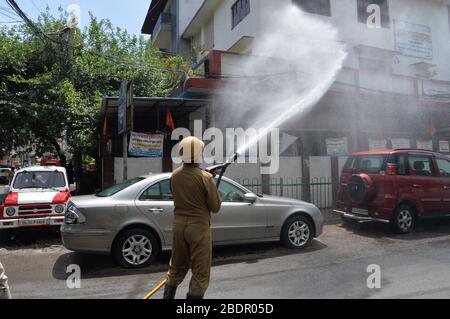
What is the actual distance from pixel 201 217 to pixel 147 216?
2425mm

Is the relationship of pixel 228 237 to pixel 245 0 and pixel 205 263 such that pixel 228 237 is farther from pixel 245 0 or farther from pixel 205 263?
pixel 245 0

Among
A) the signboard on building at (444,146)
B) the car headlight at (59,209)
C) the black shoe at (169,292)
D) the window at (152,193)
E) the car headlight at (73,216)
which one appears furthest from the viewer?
the signboard on building at (444,146)

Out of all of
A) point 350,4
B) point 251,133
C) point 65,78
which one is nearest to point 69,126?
point 65,78

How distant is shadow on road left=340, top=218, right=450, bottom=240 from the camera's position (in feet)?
25.1

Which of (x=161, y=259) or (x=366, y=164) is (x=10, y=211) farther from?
(x=366, y=164)

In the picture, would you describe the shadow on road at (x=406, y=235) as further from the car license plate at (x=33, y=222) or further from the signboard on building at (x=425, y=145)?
the car license plate at (x=33, y=222)

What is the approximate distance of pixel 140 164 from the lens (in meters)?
9.80

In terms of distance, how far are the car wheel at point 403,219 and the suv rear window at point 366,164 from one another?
3.15 ft

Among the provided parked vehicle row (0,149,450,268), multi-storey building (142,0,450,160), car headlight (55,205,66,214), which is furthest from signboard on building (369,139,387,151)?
car headlight (55,205,66,214)

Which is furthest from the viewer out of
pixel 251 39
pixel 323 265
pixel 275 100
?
pixel 251 39

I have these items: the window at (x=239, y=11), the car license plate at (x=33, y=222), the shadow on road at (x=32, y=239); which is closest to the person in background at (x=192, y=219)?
Result: the car license plate at (x=33, y=222)

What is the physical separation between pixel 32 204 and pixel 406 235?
25.8 feet

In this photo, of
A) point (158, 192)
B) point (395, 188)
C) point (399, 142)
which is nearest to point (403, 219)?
point (395, 188)

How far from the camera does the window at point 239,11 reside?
1625 centimetres
